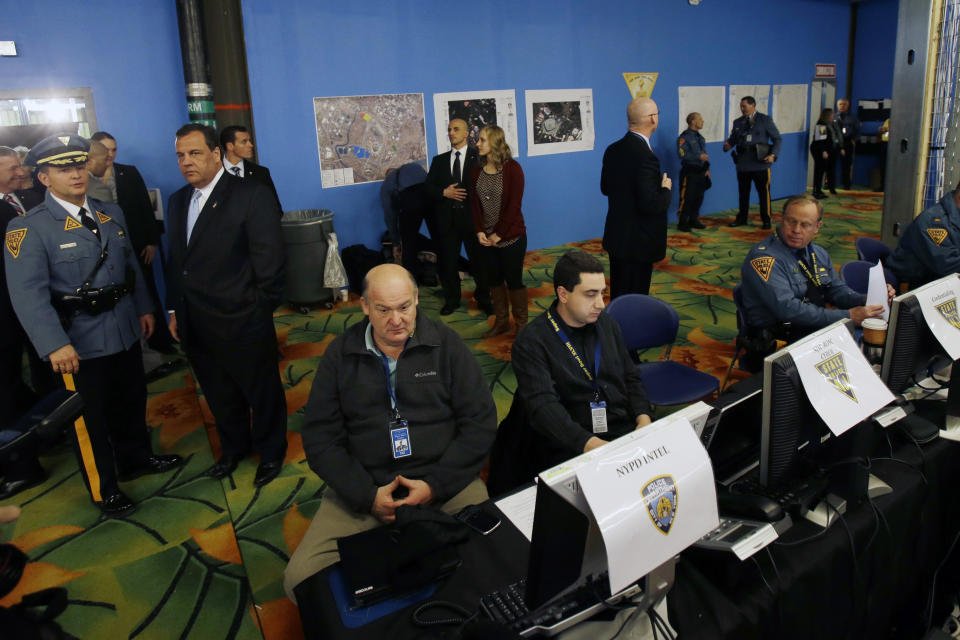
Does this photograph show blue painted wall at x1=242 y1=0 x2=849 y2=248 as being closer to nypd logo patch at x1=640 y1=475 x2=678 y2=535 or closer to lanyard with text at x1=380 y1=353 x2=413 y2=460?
lanyard with text at x1=380 y1=353 x2=413 y2=460

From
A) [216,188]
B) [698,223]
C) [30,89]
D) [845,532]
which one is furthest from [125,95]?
[698,223]

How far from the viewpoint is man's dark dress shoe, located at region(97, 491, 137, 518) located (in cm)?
288

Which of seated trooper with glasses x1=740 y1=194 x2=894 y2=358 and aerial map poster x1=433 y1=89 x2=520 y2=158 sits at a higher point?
aerial map poster x1=433 y1=89 x2=520 y2=158

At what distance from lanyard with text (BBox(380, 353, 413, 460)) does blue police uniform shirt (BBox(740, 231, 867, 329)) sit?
194 centimetres

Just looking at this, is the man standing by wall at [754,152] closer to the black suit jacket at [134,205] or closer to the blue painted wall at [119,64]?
the blue painted wall at [119,64]

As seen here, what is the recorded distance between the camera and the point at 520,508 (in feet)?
5.45

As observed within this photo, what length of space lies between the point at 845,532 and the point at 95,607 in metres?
2.44

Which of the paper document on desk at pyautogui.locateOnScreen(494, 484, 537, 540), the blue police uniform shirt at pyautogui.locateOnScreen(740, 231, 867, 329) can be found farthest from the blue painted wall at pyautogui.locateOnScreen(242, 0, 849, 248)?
the paper document on desk at pyautogui.locateOnScreen(494, 484, 537, 540)

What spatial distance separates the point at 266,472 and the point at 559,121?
232 inches

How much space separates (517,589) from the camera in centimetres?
137

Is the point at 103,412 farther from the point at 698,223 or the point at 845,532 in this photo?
the point at 698,223

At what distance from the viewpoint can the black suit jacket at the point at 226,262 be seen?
9.10ft

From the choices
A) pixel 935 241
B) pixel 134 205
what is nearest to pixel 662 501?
pixel 935 241

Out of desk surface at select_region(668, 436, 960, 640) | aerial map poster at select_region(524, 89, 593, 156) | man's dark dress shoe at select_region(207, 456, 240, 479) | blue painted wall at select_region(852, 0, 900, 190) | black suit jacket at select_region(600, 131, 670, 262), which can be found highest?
blue painted wall at select_region(852, 0, 900, 190)
